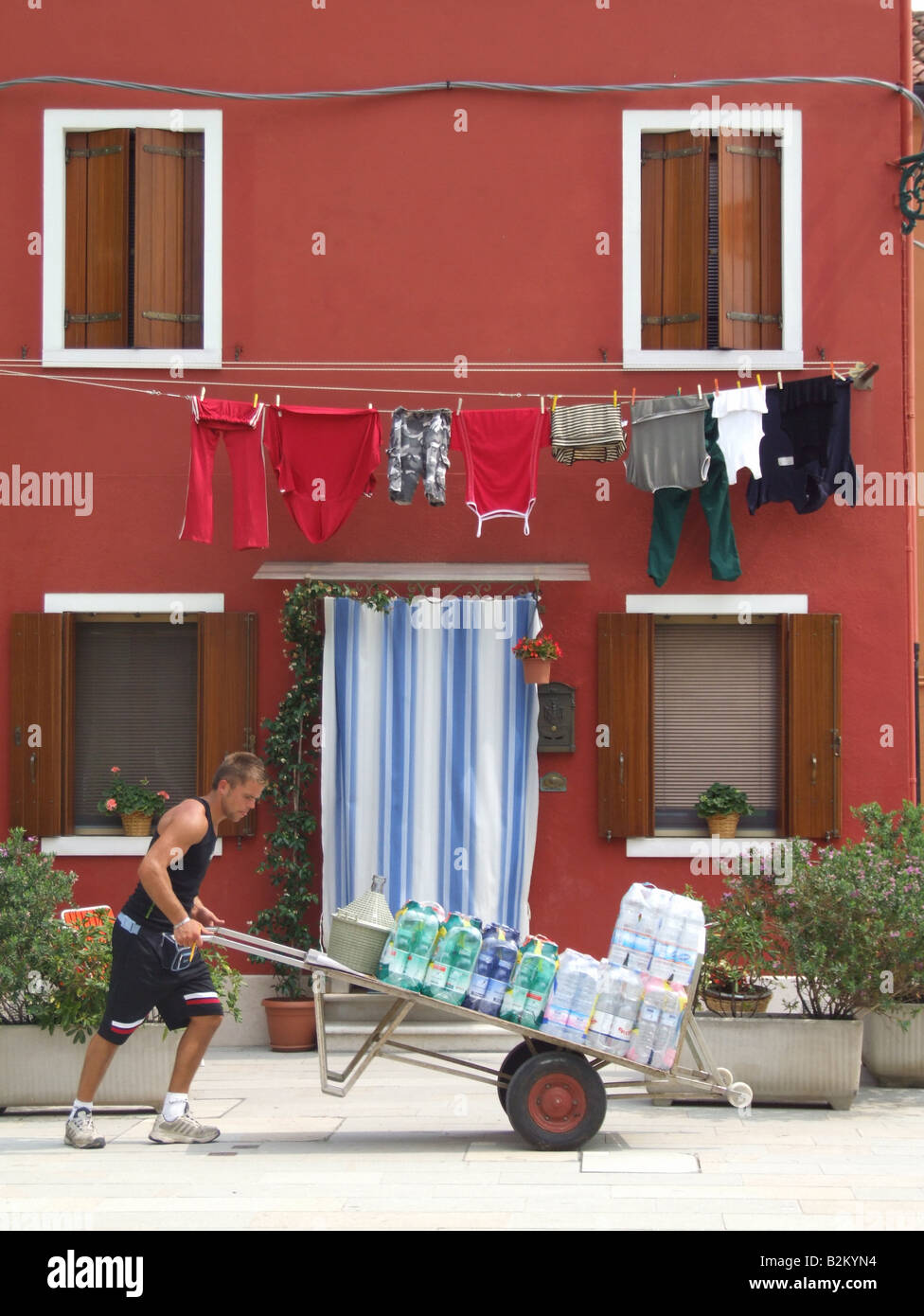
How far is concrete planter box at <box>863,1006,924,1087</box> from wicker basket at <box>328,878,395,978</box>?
3.23 meters

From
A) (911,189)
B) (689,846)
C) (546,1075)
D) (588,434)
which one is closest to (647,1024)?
(546,1075)

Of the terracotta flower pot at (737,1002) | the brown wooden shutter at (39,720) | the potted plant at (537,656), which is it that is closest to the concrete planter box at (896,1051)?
the terracotta flower pot at (737,1002)

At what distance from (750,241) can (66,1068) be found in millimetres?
7093

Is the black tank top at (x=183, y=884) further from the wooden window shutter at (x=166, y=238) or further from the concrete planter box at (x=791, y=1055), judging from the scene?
the wooden window shutter at (x=166, y=238)

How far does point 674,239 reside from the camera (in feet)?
36.1

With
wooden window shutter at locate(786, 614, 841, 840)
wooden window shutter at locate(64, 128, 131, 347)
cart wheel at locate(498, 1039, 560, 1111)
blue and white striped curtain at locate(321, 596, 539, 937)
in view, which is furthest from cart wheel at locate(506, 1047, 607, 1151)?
wooden window shutter at locate(64, 128, 131, 347)

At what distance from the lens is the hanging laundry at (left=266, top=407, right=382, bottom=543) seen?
10.4m

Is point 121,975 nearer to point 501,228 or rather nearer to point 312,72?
point 501,228

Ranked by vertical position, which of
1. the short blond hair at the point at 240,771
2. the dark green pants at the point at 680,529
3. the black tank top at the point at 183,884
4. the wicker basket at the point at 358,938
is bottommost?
the wicker basket at the point at 358,938

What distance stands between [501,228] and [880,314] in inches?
106

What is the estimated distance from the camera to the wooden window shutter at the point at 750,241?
10969mm

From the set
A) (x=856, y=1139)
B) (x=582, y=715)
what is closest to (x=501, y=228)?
(x=582, y=715)

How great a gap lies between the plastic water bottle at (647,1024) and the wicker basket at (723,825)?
338 centimetres

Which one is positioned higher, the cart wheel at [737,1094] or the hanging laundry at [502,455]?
the hanging laundry at [502,455]
